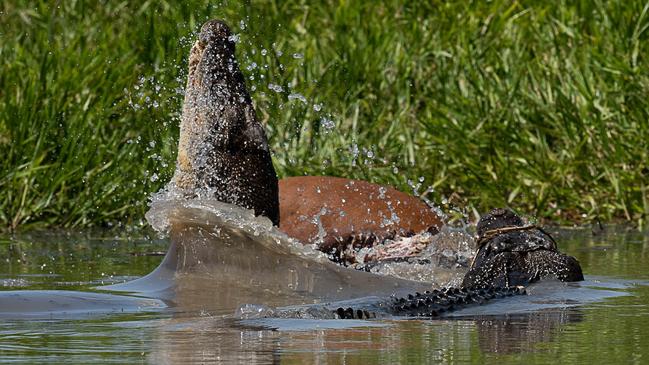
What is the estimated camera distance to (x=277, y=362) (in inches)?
167

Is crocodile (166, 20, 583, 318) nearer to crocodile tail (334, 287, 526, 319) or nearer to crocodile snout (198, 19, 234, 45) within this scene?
crocodile snout (198, 19, 234, 45)

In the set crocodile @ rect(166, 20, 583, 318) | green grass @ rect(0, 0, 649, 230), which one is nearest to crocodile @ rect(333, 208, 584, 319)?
crocodile @ rect(166, 20, 583, 318)

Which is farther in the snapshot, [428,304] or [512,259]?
[512,259]

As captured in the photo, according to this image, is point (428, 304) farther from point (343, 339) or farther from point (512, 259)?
point (512, 259)

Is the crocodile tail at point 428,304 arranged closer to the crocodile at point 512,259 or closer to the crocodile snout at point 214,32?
the crocodile at point 512,259

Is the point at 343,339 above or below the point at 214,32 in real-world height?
below

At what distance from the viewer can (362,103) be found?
11688 millimetres

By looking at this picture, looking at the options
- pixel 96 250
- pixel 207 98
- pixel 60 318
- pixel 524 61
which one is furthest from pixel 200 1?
pixel 60 318

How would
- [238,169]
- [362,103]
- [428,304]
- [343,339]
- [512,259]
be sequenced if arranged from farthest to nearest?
[362,103] < [238,169] < [512,259] < [428,304] < [343,339]

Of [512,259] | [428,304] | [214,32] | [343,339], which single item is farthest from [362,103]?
[343,339]

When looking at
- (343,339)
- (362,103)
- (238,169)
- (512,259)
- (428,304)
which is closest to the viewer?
(343,339)

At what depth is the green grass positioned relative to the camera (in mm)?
10711

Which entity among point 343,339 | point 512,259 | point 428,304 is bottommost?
point 343,339

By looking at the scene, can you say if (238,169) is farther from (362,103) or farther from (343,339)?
(362,103)
